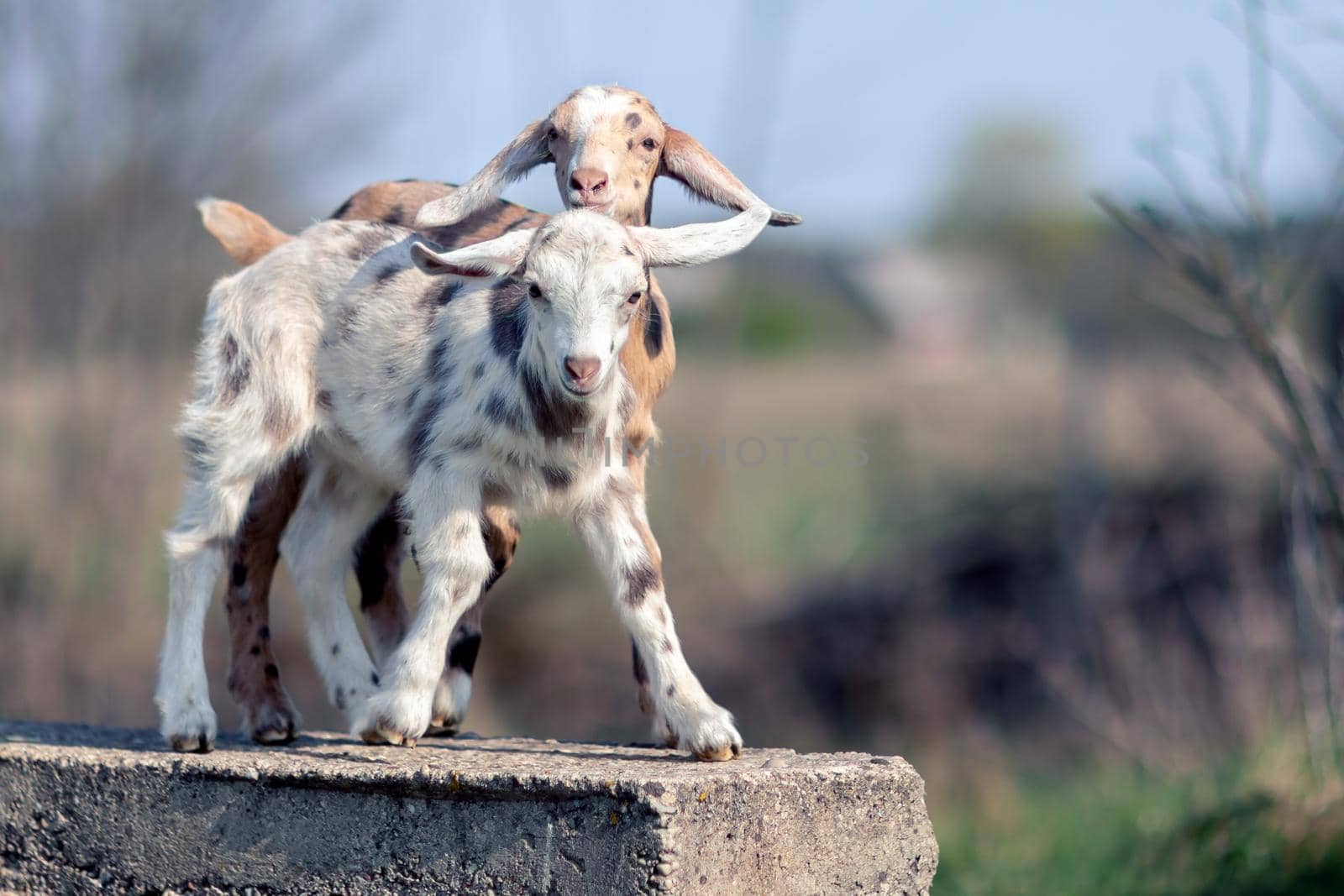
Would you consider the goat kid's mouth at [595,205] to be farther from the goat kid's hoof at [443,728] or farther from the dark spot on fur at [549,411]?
the goat kid's hoof at [443,728]

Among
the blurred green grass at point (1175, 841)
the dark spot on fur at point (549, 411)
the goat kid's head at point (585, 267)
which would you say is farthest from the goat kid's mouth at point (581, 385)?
the blurred green grass at point (1175, 841)

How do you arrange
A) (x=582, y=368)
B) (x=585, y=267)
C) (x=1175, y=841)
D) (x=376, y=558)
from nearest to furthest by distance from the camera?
(x=582, y=368) → (x=585, y=267) → (x=376, y=558) → (x=1175, y=841)

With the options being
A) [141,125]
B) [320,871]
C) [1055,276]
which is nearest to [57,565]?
[141,125]

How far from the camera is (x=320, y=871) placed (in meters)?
4.12

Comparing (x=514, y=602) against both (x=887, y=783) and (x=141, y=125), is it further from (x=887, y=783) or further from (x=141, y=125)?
(x=887, y=783)

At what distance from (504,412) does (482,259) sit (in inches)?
17.0

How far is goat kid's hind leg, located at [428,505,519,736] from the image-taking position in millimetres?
4684

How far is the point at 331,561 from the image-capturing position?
4.99 metres

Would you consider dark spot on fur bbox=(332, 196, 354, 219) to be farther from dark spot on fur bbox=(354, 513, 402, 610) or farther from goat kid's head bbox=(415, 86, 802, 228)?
dark spot on fur bbox=(354, 513, 402, 610)

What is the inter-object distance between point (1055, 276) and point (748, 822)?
1550 cm

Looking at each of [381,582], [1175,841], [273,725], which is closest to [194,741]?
[273,725]

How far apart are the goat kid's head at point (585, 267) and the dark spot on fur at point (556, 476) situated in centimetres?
28

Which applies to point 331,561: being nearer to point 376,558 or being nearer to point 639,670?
point 376,558

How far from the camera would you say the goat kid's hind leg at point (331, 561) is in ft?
16.3
